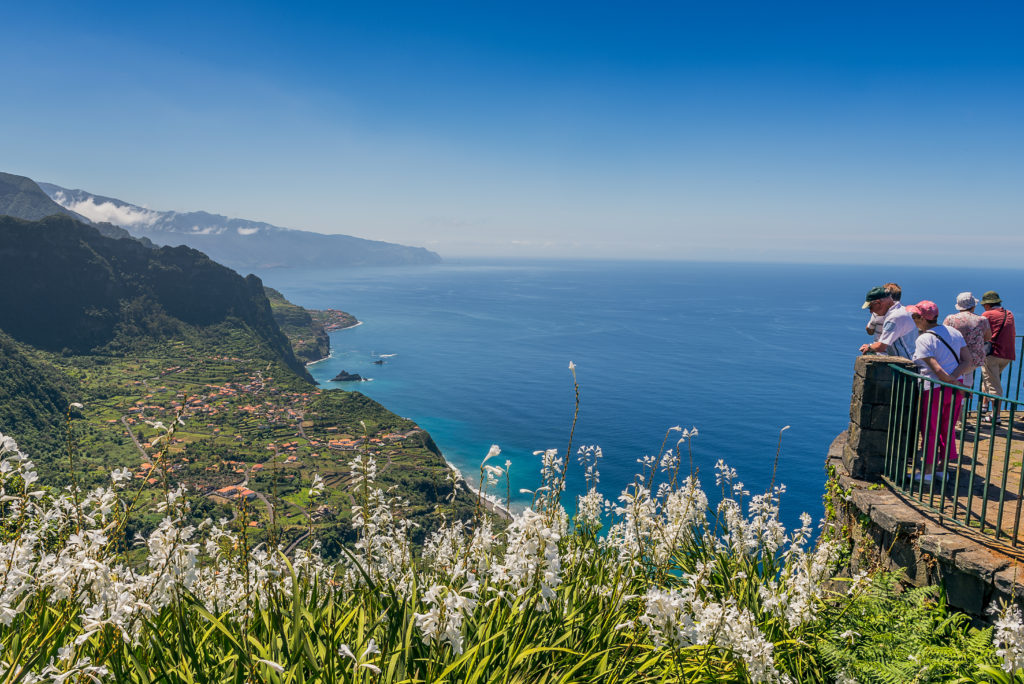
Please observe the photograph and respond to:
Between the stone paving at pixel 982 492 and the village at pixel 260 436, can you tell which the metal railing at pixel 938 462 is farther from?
the village at pixel 260 436

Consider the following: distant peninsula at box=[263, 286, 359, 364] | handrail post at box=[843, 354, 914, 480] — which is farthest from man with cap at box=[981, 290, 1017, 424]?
distant peninsula at box=[263, 286, 359, 364]

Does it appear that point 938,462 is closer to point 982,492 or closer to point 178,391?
point 982,492

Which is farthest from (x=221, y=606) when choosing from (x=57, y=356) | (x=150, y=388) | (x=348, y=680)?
(x=57, y=356)

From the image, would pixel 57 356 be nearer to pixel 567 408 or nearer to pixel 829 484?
pixel 567 408

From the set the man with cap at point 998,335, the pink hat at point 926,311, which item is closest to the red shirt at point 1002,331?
the man with cap at point 998,335

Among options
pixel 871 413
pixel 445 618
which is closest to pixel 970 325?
pixel 871 413
